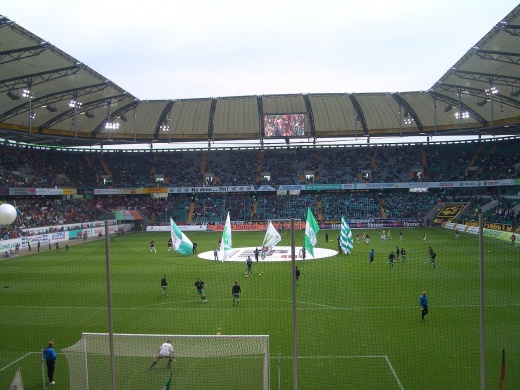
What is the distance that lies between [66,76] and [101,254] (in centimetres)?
1475

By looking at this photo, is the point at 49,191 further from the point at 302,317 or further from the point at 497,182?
the point at 497,182

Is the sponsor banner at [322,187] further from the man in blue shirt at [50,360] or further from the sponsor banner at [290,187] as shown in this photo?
the man in blue shirt at [50,360]

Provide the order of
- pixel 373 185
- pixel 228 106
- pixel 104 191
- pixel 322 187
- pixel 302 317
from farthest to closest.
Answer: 1. pixel 322 187
2. pixel 104 191
3. pixel 373 185
4. pixel 228 106
5. pixel 302 317

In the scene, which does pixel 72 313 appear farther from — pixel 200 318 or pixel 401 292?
pixel 401 292

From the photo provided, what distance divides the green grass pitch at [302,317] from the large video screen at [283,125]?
79.3 ft

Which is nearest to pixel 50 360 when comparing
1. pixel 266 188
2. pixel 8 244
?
pixel 8 244

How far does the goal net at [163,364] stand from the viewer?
8.95 meters

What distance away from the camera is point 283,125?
48469 millimetres

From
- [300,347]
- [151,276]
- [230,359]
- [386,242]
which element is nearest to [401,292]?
[300,347]

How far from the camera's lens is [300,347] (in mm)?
11766

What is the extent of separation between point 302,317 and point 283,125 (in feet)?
119

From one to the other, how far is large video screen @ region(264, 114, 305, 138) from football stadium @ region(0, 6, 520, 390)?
171 mm

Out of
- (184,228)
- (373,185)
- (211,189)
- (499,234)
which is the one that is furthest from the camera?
(211,189)

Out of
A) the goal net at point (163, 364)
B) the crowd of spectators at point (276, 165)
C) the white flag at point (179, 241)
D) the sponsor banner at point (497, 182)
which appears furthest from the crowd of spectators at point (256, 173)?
the goal net at point (163, 364)
